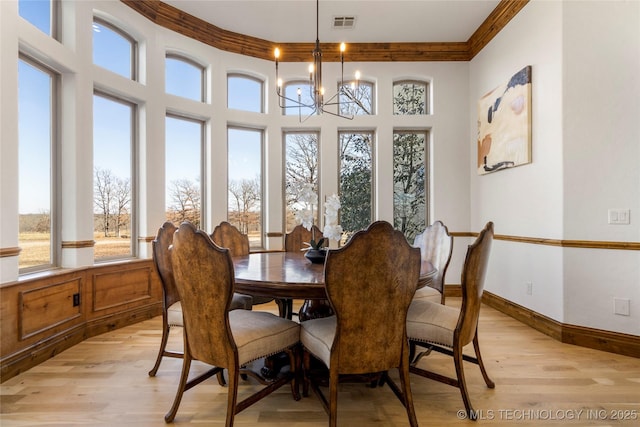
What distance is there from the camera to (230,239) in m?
A: 3.15

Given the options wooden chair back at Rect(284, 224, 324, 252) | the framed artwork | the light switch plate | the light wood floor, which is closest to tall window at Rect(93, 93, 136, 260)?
the light wood floor

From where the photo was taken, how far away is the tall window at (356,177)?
183 inches

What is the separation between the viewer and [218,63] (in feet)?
13.8

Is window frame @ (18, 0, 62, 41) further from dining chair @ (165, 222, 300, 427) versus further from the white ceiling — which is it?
dining chair @ (165, 222, 300, 427)

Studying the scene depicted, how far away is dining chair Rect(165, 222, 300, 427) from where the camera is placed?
160 cm

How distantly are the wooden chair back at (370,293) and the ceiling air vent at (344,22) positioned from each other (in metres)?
3.20

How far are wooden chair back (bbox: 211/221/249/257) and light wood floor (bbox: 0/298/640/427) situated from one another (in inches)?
40.0

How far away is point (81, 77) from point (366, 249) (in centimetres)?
302

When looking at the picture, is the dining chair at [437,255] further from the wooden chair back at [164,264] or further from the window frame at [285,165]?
the window frame at [285,165]

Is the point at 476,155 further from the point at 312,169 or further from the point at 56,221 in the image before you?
the point at 56,221

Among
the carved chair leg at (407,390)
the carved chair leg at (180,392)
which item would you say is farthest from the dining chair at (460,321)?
the carved chair leg at (180,392)

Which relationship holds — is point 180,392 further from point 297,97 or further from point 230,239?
point 297,97

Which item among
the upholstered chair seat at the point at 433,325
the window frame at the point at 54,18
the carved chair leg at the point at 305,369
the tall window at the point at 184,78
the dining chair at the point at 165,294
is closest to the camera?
the upholstered chair seat at the point at 433,325

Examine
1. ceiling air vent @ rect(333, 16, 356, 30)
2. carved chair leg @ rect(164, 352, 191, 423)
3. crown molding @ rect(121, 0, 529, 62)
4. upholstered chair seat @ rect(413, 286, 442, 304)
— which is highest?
ceiling air vent @ rect(333, 16, 356, 30)
